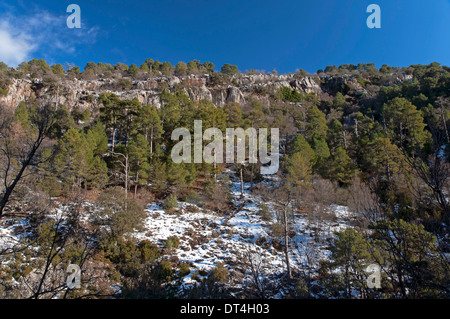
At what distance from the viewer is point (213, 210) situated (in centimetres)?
2042

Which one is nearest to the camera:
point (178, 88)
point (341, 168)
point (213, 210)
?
point (213, 210)

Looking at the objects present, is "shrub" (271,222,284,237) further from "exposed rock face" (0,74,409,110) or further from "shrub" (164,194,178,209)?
"exposed rock face" (0,74,409,110)

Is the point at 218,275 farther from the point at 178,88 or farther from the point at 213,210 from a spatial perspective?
the point at 178,88

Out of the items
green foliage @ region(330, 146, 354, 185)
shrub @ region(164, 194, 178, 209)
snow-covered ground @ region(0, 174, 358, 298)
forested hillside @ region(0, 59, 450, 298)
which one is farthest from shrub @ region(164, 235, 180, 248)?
green foliage @ region(330, 146, 354, 185)

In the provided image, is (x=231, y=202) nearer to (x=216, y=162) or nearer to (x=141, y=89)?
(x=216, y=162)

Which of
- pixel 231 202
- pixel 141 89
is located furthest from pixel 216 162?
pixel 141 89

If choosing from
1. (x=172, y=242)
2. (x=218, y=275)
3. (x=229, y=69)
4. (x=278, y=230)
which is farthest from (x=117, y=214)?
(x=229, y=69)

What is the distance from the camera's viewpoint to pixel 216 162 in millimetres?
25797

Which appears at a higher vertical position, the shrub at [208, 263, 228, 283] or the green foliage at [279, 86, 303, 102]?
the green foliage at [279, 86, 303, 102]

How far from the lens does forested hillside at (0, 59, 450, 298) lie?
5016mm

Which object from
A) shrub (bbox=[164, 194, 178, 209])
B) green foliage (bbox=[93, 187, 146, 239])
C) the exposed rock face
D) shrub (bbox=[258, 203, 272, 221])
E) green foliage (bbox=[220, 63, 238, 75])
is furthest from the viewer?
green foliage (bbox=[220, 63, 238, 75])

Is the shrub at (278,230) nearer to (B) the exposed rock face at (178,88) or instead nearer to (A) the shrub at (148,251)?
(A) the shrub at (148,251)

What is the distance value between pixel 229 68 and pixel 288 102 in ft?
80.8

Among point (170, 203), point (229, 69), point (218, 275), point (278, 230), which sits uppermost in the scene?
point (229, 69)
